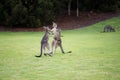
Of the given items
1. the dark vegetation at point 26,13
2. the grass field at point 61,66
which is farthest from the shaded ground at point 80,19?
the grass field at point 61,66

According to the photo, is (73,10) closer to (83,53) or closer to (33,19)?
(33,19)

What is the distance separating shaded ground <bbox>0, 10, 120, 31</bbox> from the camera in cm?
4117

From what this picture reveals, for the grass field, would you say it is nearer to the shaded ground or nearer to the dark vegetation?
the dark vegetation

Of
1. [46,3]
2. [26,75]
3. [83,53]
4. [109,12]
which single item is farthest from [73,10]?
[26,75]

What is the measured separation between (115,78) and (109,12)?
1510 inches

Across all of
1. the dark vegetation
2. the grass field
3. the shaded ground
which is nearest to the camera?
the grass field

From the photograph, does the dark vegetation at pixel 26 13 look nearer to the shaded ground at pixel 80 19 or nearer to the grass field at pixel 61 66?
the shaded ground at pixel 80 19

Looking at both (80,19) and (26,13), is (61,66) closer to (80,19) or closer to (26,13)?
(26,13)

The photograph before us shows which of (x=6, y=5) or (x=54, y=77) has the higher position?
(x=6, y=5)

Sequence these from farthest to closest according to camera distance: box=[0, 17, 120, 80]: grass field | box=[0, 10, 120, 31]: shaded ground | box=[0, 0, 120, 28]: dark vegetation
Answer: box=[0, 10, 120, 31]: shaded ground, box=[0, 0, 120, 28]: dark vegetation, box=[0, 17, 120, 80]: grass field

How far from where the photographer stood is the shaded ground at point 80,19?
41.2 m

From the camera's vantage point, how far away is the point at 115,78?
37.9ft

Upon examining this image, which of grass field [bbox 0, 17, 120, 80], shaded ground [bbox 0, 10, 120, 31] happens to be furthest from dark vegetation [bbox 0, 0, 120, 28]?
grass field [bbox 0, 17, 120, 80]

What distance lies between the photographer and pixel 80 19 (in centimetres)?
4544
